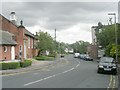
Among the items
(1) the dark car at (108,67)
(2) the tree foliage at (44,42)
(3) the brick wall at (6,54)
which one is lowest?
(1) the dark car at (108,67)

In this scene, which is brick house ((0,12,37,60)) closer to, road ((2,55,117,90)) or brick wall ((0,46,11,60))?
brick wall ((0,46,11,60))

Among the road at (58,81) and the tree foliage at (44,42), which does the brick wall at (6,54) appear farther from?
the tree foliage at (44,42)

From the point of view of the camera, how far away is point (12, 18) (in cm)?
6888

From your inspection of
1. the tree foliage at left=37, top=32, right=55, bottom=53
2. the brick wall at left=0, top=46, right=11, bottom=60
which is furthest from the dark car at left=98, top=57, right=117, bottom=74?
the tree foliage at left=37, top=32, right=55, bottom=53

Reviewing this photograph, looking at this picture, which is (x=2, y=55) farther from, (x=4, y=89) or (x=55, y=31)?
(x=55, y=31)

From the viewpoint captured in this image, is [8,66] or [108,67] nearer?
[108,67]

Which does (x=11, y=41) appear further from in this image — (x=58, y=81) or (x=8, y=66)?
(x=58, y=81)

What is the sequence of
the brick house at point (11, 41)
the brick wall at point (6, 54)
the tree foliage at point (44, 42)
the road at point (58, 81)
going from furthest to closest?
the tree foliage at point (44, 42) < the brick house at point (11, 41) < the brick wall at point (6, 54) < the road at point (58, 81)

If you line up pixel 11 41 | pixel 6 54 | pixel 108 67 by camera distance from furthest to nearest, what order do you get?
1. pixel 11 41
2. pixel 6 54
3. pixel 108 67

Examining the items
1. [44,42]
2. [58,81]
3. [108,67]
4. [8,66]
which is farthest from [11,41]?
[58,81]

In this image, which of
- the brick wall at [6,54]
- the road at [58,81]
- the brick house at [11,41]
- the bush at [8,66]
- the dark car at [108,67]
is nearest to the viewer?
the road at [58,81]

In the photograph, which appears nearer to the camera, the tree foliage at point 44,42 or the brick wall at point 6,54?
the brick wall at point 6,54

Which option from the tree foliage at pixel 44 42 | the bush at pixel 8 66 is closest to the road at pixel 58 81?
the bush at pixel 8 66

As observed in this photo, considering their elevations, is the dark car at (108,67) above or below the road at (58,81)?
above
